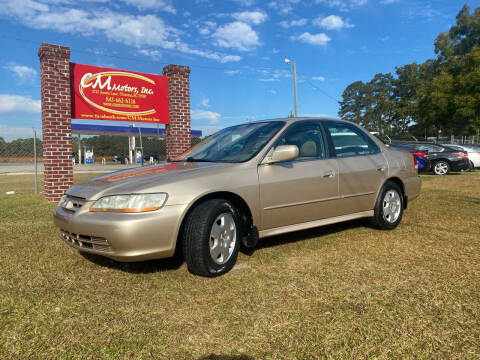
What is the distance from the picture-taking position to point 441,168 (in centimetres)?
1503

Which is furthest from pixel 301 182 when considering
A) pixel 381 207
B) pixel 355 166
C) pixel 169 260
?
pixel 169 260

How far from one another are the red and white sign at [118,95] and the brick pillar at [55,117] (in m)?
0.33

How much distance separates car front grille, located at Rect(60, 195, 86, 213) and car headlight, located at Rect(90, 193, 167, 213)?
29 centimetres

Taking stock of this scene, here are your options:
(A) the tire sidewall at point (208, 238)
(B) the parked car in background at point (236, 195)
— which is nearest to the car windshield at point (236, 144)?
(B) the parked car in background at point (236, 195)

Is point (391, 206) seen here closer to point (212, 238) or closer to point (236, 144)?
point (236, 144)

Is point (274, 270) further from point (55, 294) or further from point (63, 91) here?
point (63, 91)

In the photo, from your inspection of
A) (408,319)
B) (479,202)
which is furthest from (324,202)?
(479,202)

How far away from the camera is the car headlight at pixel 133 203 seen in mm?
2959

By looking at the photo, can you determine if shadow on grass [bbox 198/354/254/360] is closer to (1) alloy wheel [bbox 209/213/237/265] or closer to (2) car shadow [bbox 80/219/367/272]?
(1) alloy wheel [bbox 209/213/237/265]

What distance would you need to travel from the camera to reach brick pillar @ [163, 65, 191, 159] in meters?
9.87

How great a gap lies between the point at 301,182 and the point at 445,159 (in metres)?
13.4

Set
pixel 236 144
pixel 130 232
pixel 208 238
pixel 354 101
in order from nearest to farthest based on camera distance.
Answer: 1. pixel 130 232
2. pixel 208 238
3. pixel 236 144
4. pixel 354 101

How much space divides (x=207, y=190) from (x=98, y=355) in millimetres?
1538

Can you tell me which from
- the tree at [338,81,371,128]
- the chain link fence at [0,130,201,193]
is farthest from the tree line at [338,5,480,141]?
the chain link fence at [0,130,201,193]
